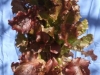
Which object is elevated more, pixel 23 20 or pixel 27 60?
pixel 23 20

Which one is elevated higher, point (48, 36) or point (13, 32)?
point (13, 32)

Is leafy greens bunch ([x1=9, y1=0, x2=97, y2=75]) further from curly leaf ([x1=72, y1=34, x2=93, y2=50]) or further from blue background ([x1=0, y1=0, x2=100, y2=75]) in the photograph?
blue background ([x1=0, y1=0, x2=100, y2=75])

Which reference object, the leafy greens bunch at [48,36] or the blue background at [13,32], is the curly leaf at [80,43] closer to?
the leafy greens bunch at [48,36]

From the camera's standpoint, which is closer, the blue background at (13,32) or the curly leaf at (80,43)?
the curly leaf at (80,43)

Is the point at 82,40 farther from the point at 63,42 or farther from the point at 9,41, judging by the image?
the point at 9,41

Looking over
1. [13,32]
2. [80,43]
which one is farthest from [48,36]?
[13,32]

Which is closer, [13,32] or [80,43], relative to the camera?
[80,43]

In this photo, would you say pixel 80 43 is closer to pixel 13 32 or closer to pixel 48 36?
pixel 48 36

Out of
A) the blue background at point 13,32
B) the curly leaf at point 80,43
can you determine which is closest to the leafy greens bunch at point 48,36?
the curly leaf at point 80,43

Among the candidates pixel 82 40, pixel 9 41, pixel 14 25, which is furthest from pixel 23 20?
pixel 9 41
